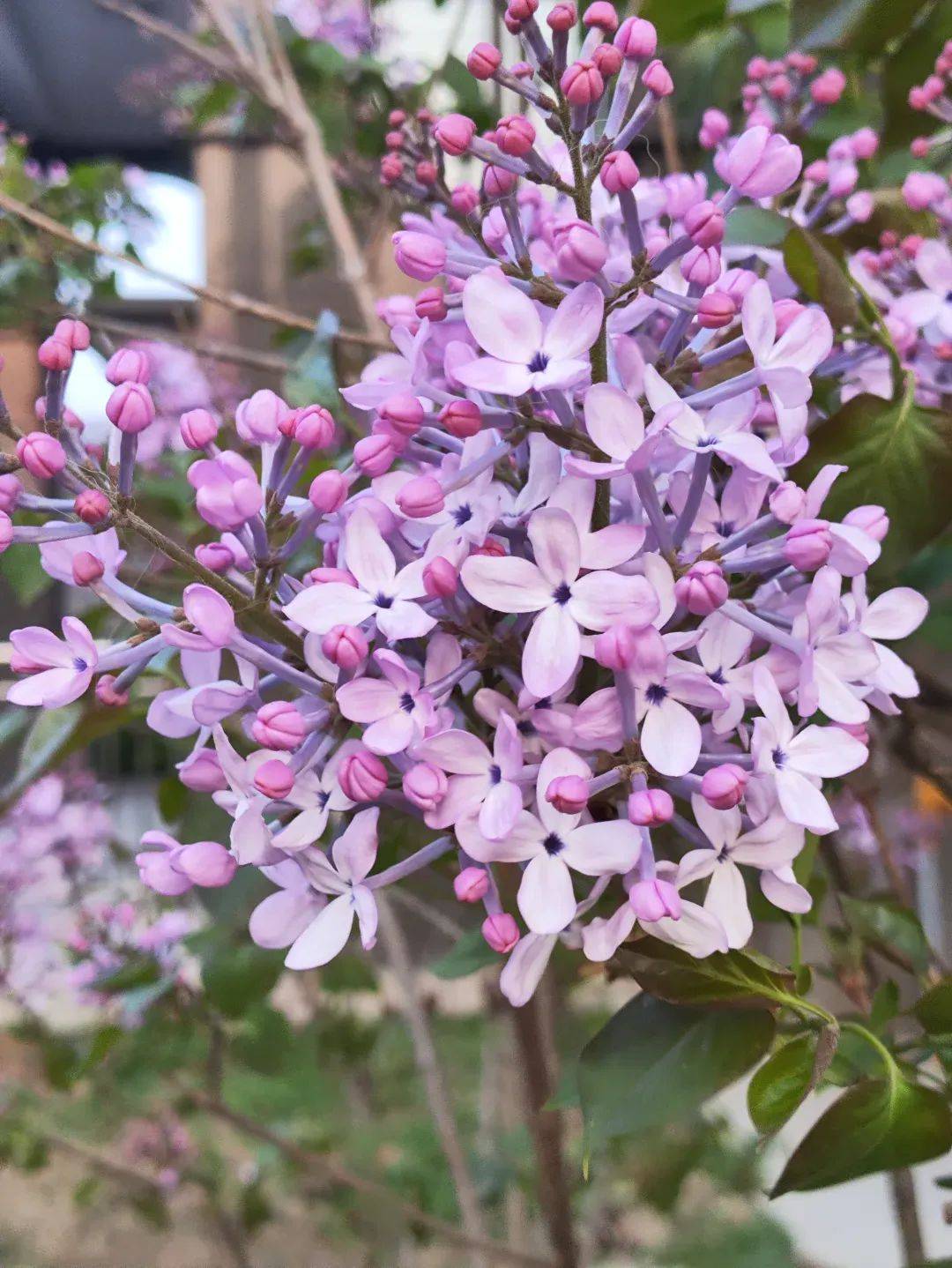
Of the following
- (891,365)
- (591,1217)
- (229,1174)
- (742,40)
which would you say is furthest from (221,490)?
(229,1174)

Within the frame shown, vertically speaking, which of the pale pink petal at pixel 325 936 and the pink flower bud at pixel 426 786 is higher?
the pink flower bud at pixel 426 786

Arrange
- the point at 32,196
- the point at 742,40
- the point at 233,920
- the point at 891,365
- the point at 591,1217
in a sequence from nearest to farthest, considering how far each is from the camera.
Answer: the point at 891,365 → the point at 233,920 → the point at 742,40 → the point at 32,196 → the point at 591,1217

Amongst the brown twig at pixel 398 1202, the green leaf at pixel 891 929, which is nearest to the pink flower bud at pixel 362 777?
the green leaf at pixel 891 929

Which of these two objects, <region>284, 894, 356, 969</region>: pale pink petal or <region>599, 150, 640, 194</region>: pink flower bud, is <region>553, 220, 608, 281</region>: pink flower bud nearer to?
<region>599, 150, 640, 194</region>: pink flower bud

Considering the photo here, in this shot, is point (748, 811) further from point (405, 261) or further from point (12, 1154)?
point (12, 1154)

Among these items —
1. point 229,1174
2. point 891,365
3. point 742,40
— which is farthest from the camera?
point 229,1174

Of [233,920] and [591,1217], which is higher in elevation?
[233,920]

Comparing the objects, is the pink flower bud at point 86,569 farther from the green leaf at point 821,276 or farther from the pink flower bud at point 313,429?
the green leaf at point 821,276
